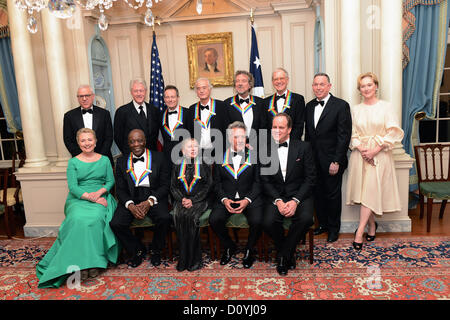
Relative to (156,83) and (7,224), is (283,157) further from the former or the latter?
(7,224)

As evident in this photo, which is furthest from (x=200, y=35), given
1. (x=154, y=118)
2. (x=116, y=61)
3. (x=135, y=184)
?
(x=135, y=184)

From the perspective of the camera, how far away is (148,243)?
442cm

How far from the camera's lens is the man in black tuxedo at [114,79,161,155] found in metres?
4.24

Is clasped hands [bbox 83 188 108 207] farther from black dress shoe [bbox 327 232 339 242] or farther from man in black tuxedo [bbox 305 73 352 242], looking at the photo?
black dress shoe [bbox 327 232 339 242]

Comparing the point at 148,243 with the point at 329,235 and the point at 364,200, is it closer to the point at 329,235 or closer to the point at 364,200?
the point at 329,235

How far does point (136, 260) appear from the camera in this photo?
12.5 ft

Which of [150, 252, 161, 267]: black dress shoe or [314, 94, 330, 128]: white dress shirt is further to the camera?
[314, 94, 330, 128]: white dress shirt

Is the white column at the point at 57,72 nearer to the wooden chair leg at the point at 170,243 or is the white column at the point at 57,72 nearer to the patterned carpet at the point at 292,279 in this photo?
the patterned carpet at the point at 292,279

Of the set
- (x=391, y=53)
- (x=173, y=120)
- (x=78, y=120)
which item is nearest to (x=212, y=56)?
(x=173, y=120)

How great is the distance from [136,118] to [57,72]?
133cm

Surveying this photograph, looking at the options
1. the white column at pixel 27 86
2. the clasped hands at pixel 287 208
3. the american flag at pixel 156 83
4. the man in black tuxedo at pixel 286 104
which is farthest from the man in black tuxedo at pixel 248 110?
the white column at pixel 27 86

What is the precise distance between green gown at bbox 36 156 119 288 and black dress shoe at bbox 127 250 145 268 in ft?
0.55

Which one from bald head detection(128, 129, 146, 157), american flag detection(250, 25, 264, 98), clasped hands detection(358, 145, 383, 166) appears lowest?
clasped hands detection(358, 145, 383, 166)

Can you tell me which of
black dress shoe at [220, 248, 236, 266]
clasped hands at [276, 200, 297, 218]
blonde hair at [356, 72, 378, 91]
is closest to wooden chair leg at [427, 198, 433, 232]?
blonde hair at [356, 72, 378, 91]
